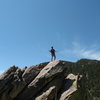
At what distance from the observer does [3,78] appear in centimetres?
4412

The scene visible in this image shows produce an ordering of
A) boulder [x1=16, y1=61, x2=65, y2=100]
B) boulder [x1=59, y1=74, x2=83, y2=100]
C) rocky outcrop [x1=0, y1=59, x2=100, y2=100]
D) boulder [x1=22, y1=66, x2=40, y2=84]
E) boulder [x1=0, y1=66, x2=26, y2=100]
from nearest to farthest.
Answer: boulder [x1=59, y1=74, x2=83, y2=100], rocky outcrop [x1=0, y1=59, x2=100, y2=100], boulder [x1=0, y1=66, x2=26, y2=100], boulder [x1=16, y1=61, x2=65, y2=100], boulder [x1=22, y1=66, x2=40, y2=84]

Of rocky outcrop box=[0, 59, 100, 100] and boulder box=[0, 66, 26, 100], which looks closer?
rocky outcrop box=[0, 59, 100, 100]

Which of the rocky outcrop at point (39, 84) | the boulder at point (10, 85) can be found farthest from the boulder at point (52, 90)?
the boulder at point (10, 85)

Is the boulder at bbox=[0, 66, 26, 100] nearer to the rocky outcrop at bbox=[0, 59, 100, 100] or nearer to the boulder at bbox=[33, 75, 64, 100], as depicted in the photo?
the rocky outcrop at bbox=[0, 59, 100, 100]

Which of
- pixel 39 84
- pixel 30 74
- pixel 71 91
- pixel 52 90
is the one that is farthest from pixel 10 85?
pixel 71 91

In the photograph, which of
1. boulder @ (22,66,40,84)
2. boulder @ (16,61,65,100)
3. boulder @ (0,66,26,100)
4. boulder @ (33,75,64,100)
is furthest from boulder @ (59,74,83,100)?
boulder @ (0,66,26,100)

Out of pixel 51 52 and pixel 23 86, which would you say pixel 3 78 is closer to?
pixel 23 86

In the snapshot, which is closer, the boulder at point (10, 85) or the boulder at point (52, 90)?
the boulder at point (52, 90)

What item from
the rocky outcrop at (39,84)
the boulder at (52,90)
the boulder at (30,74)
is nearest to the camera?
the boulder at (52,90)

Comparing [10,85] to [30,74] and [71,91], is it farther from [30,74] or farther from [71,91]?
[71,91]

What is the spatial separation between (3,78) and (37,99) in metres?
8.46

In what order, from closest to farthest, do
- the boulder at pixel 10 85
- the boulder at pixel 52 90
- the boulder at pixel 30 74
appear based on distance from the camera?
the boulder at pixel 52 90
the boulder at pixel 10 85
the boulder at pixel 30 74

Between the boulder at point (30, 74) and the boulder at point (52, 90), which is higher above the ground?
the boulder at point (30, 74)

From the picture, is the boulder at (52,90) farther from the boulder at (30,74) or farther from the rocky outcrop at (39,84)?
the boulder at (30,74)
